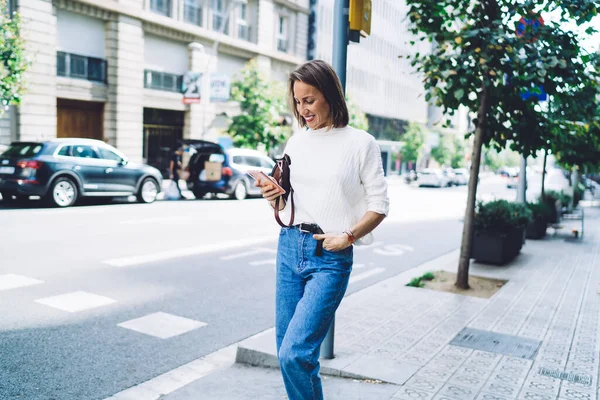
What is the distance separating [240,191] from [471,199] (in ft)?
44.8

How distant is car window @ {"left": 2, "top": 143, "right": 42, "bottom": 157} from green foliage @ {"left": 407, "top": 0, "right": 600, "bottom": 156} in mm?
10308

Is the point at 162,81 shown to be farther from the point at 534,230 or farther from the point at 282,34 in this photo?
the point at 534,230

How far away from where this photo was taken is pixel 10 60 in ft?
50.6

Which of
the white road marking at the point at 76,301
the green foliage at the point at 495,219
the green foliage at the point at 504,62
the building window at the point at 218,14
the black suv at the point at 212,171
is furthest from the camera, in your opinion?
the building window at the point at 218,14

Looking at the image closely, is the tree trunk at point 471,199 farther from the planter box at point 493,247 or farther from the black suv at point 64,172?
the black suv at point 64,172

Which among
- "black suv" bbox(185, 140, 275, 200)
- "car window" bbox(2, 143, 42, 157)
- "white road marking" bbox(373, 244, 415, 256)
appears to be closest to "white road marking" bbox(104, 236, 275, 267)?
"white road marking" bbox(373, 244, 415, 256)

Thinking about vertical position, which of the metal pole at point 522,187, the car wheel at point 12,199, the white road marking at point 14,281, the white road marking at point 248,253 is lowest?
the white road marking at point 248,253

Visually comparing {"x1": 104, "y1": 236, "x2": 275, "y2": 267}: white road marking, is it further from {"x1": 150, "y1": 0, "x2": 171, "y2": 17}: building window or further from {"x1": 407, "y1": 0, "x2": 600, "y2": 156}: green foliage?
{"x1": 150, "y1": 0, "x2": 171, "y2": 17}: building window

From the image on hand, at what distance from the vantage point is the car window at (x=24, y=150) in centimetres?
1402

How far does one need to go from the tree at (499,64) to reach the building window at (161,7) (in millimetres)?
21681

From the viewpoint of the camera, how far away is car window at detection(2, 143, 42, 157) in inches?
552

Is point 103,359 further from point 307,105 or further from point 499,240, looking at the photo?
point 499,240

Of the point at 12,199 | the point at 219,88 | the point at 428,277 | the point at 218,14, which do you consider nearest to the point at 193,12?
the point at 218,14

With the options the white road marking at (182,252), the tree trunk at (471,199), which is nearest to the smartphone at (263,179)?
the tree trunk at (471,199)
